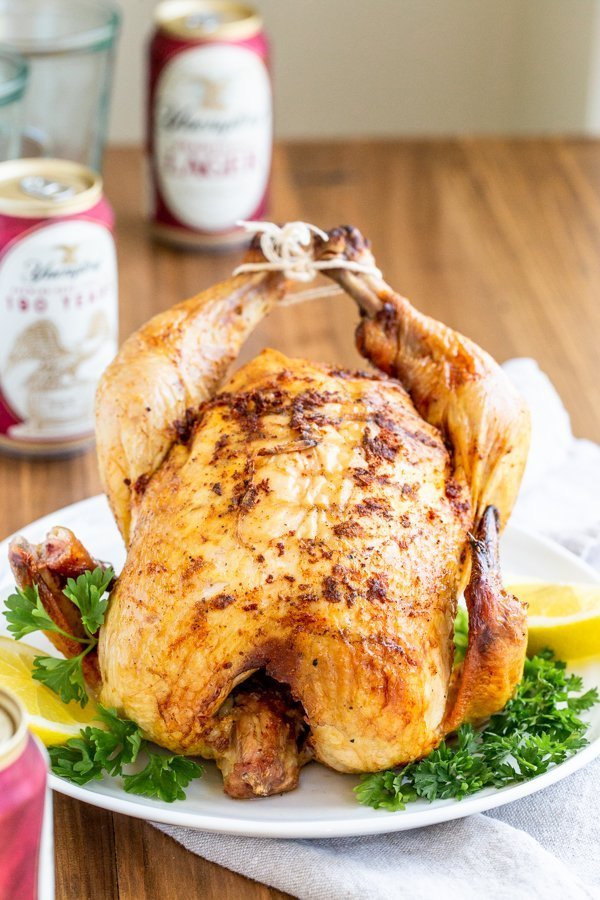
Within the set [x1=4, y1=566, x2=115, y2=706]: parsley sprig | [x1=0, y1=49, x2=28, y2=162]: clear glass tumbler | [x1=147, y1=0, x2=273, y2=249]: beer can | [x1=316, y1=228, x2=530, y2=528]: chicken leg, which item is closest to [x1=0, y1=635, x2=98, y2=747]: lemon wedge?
[x1=4, y1=566, x2=115, y2=706]: parsley sprig

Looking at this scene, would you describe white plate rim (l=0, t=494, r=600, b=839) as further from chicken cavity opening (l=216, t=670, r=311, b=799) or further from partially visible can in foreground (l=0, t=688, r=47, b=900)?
partially visible can in foreground (l=0, t=688, r=47, b=900)

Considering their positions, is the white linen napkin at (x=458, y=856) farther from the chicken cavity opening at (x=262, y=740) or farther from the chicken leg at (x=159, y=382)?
the chicken leg at (x=159, y=382)

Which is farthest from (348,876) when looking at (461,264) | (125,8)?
(125,8)

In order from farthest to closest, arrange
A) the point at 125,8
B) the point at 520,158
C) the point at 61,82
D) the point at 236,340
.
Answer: the point at 125,8 → the point at 520,158 → the point at 61,82 → the point at 236,340

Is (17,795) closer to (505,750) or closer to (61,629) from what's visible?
(61,629)

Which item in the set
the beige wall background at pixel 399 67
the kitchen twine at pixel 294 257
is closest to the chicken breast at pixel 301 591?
the kitchen twine at pixel 294 257

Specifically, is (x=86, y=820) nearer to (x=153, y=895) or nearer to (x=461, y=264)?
(x=153, y=895)
